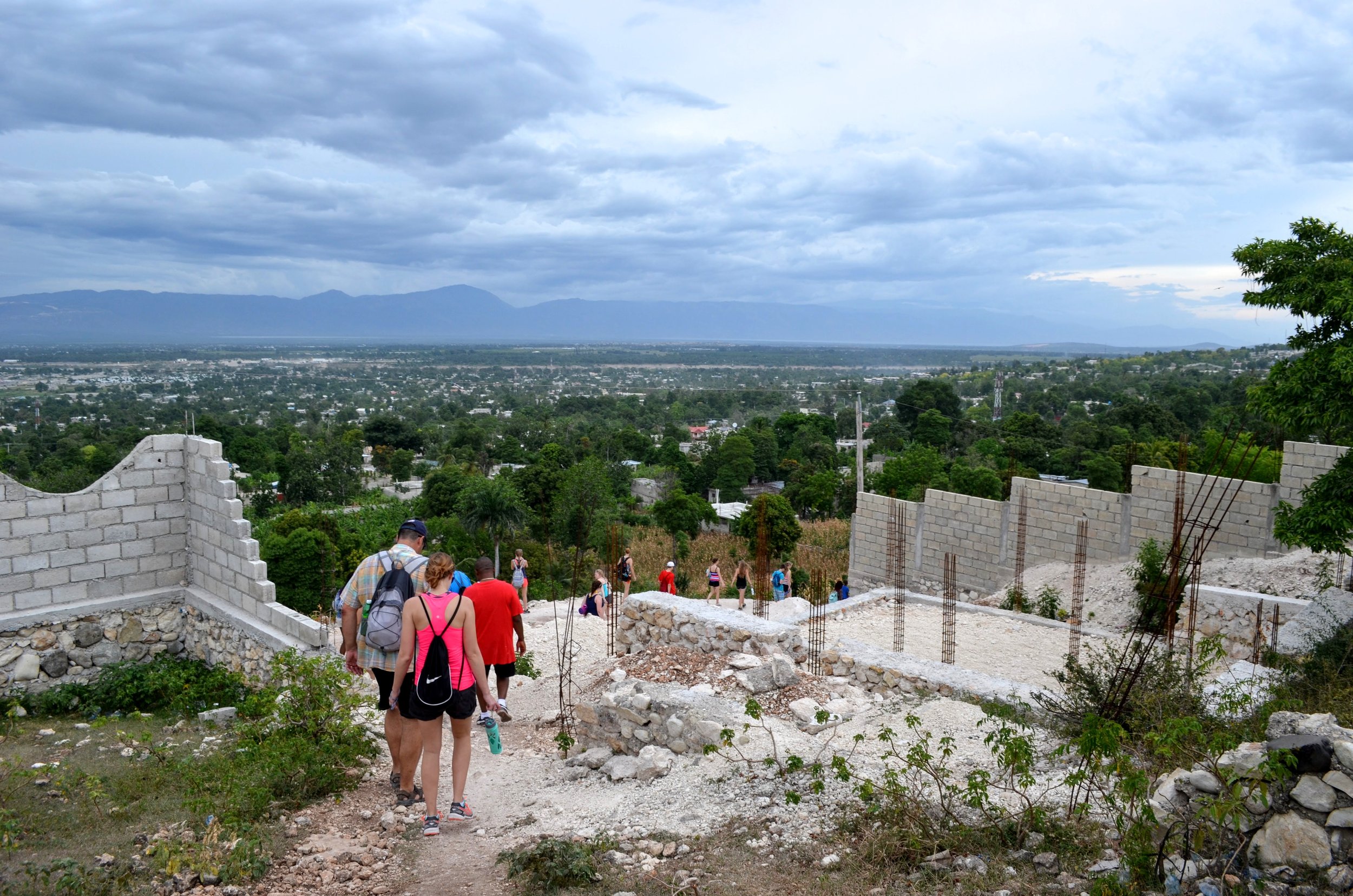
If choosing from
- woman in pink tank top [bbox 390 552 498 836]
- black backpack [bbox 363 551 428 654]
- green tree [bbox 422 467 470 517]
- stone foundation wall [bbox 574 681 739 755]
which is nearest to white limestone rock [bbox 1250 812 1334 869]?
stone foundation wall [bbox 574 681 739 755]

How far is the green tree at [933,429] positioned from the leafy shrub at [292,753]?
153 feet

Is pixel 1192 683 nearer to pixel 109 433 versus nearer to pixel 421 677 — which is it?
pixel 421 677

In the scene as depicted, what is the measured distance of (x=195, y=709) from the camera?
7.60m

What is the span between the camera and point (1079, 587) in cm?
1176

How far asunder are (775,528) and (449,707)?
22.3 m

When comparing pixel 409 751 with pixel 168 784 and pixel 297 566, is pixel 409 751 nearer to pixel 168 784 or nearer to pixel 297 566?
pixel 168 784

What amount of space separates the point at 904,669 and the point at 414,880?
4.66 meters

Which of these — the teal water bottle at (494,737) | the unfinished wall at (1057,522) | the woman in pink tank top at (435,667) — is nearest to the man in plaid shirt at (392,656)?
the woman in pink tank top at (435,667)

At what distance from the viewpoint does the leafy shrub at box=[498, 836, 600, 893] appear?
4.01 meters

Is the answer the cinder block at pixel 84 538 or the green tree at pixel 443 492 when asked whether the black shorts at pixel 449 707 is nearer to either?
the cinder block at pixel 84 538

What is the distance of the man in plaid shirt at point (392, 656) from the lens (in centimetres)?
500

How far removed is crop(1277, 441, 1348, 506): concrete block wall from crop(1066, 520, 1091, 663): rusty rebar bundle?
2559mm

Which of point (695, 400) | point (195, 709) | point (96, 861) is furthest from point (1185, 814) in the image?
point (695, 400)

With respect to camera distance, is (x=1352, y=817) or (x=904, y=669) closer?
(x=1352, y=817)
